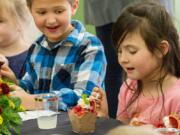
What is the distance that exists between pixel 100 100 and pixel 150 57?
268 mm

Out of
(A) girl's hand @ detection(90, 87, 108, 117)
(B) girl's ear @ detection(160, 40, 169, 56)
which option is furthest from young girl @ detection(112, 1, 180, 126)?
(A) girl's hand @ detection(90, 87, 108, 117)

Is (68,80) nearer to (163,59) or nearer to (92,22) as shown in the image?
(163,59)

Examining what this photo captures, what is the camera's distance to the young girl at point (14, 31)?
235 centimetres

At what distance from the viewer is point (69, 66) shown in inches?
80.4

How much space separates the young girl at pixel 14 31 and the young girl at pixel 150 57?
0.77 m

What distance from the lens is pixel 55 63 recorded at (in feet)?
6.81

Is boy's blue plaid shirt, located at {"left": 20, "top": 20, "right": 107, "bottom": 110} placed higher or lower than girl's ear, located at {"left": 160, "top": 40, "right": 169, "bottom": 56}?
lower

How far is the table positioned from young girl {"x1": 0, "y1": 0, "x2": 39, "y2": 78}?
868 millimetres

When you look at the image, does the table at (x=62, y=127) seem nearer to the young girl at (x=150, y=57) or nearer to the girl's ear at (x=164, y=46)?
the young girl at (x=150, y=57)

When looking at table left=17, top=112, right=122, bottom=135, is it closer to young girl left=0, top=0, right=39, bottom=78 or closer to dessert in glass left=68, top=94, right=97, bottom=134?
dessert in glass left=68, top=94, right=97, bottom=134

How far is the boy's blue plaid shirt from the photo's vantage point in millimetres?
2000

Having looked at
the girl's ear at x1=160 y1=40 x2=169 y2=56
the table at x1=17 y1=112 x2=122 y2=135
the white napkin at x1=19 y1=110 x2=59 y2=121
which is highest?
the girl's ear at x1=160 y1=40 x2=169 y2=56

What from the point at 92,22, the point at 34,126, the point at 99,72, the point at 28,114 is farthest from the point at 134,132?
the point at 92,22

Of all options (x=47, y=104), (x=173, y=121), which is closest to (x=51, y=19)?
(x=47, y=104)
